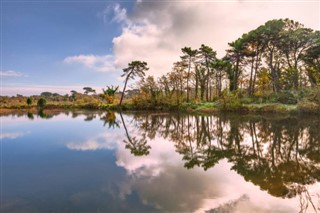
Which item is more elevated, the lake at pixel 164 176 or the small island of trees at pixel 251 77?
the small island of trees at pixel 251 77

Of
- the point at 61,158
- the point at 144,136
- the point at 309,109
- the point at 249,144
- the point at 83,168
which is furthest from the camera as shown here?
the point at 309,109

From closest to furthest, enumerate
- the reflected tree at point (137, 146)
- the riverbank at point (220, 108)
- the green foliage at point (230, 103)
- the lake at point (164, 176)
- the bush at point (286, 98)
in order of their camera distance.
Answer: the lake at point (164, 176)
the reflected tree at point (137, 146)
the riverbank at point (220, 108)
the bush at point (286, 98)
the green foliage at point (230, 103)

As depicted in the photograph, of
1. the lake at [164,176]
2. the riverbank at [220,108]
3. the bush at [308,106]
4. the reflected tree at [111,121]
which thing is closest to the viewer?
the lake at [164,176]

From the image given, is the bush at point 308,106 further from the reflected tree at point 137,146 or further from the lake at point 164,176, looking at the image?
the reflected tree at point 137,146

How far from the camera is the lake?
3.88 m

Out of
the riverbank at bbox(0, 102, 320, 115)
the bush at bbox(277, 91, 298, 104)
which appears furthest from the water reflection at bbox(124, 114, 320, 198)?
the bush at bbox(277, 91, 298, 104)

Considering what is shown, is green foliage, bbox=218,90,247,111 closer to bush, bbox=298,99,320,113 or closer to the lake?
bush, bbox=298,99,320,113

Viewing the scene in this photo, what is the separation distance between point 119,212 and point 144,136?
7.59 m

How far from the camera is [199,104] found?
28.2 m

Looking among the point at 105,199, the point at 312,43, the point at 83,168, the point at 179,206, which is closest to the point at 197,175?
the point at 179,206

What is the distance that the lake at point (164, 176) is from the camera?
3879mm

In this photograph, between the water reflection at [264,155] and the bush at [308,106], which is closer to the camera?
the water reflection at [264,155]

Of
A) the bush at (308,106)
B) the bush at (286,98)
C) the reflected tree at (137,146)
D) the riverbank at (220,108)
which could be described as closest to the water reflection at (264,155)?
the reflected tree at (137,146)

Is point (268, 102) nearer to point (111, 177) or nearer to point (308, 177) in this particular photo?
point (308, 177)
